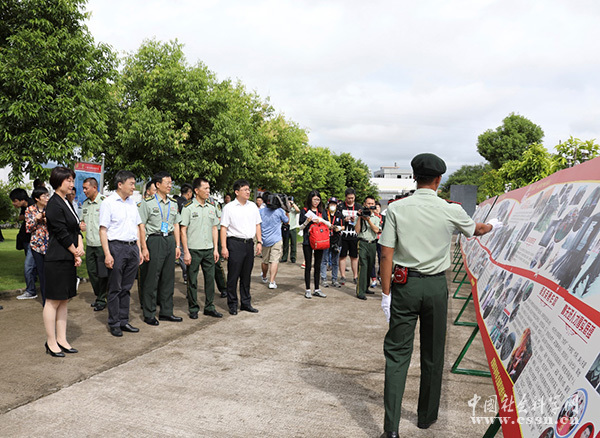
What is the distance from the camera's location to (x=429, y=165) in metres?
3.43

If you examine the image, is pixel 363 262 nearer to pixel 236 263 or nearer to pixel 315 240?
pixel 315 240

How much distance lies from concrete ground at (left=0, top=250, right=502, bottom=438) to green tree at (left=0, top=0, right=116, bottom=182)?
357 cm

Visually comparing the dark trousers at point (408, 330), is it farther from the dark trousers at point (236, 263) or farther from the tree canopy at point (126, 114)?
the tree canopy at point (126, 114)

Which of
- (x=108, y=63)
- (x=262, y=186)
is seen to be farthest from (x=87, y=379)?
(x=262, y=186)

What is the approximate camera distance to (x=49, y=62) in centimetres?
898

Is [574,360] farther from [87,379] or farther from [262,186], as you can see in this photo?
[262,186]

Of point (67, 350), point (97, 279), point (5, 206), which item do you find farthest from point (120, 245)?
point (5, 206)

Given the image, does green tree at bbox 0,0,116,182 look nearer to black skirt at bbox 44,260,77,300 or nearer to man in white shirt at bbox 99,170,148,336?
man in white shirt at bbox 99,170,148,336

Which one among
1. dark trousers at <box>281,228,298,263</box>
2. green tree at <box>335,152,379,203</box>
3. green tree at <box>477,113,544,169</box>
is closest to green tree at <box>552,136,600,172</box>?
dark trousers at <box>281,228,298,263</box>

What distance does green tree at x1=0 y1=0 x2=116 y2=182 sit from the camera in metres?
8.72

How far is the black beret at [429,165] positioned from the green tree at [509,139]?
2169 inches

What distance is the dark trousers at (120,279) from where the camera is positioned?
5.70 meters

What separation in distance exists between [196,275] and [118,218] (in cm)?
161

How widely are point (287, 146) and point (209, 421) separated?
33.5 m
